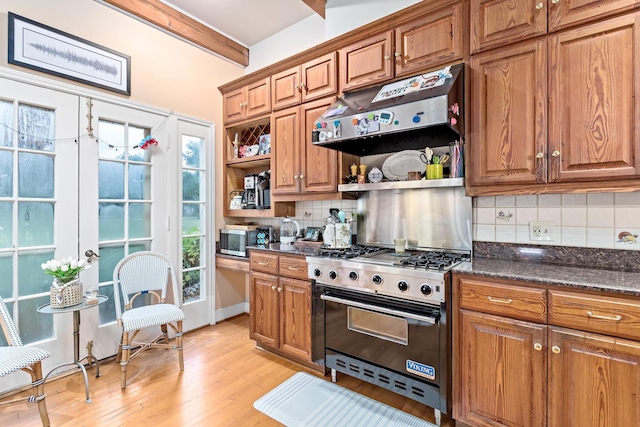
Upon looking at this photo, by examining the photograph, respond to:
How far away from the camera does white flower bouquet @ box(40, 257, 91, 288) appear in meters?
2.05

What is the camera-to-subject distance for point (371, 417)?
6.11 feet

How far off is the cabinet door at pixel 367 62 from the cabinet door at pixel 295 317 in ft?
5.31

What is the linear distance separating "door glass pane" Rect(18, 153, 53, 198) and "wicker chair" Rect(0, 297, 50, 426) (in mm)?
823

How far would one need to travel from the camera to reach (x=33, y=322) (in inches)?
87.1

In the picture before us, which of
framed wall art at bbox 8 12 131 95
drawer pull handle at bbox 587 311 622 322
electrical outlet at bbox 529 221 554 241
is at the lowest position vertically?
drawer pull handle at bbox 587 311 622 322

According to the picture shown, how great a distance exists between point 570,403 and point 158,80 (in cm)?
373

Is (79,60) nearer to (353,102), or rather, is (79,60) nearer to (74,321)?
(74,321)

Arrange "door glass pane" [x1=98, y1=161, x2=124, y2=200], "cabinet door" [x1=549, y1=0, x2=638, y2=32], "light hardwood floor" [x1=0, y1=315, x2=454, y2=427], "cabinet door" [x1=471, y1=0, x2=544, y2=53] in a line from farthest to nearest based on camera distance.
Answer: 1. "door glass pane" [x1=98, y1=161, x2=124, y2=200]
2. "light hardwood floor" [x1=0, y1=315, x2=454, y2=427]
3. "cabinet door" [x1=471, y1=0, x2=544, y2=53]
4. "cabinet door" [x1=549, y1=0, x2=638, y2=32]

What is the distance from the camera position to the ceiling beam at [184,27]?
2684mm

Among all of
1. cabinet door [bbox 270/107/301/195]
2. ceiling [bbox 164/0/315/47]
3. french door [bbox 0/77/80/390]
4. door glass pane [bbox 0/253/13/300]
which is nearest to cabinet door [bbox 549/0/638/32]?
cabinet door [bbox 270/107/301/195]

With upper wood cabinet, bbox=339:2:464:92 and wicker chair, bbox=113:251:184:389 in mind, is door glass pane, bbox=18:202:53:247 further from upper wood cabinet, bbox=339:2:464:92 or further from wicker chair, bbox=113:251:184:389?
upper wood cabinet, bbox=339:2:464:92

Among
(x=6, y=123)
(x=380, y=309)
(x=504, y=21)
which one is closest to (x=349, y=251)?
(x=380, y=309)

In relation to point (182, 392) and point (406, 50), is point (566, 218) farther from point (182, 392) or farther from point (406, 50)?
point (182, 392)

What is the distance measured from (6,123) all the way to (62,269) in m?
1.07
